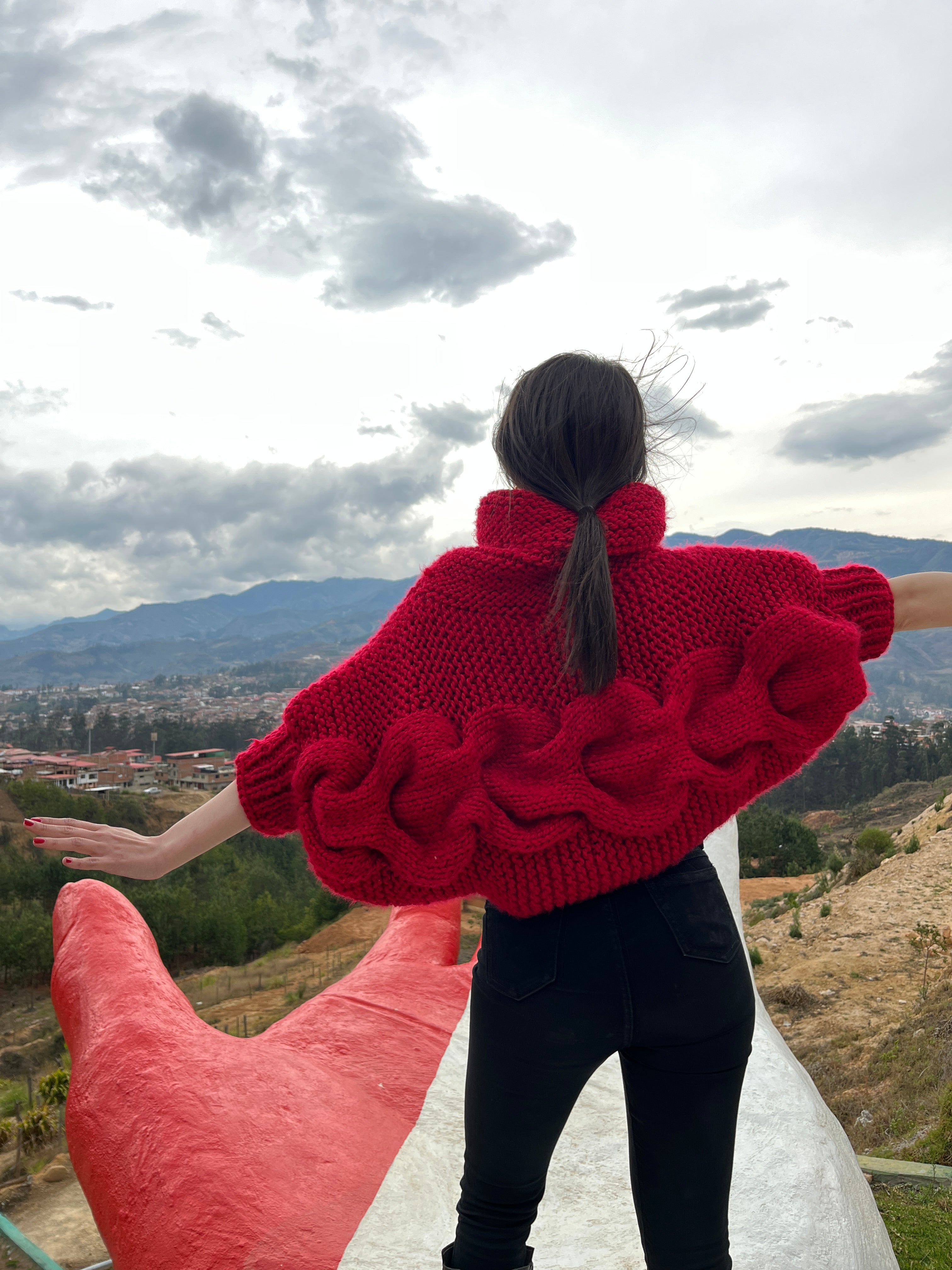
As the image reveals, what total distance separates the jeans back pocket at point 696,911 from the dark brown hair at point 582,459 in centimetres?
25

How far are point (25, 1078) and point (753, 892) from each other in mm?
11896

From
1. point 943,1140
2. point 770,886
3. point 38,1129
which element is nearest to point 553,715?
point 943,1140

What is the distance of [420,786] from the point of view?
107 cm

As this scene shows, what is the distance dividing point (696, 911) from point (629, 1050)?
0.65ft

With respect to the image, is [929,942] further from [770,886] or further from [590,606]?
[770,886]

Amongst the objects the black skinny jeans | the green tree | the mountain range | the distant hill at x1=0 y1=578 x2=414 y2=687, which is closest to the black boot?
the black skinny jeans

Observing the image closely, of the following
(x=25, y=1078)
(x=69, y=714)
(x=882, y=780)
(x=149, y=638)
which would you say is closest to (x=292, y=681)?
(x=69, y=714)

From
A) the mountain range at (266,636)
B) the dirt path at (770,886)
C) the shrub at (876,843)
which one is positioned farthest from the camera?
the mountain range at (266,636)

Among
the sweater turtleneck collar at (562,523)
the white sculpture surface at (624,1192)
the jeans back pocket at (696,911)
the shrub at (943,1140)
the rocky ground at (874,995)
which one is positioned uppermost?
the sweater turtleneck collar at (562,523)

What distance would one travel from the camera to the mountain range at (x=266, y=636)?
76.9m

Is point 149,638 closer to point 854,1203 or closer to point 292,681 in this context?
point 292,681

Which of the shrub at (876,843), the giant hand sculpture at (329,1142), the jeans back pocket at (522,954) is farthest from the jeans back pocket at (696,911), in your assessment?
the shrub at (876,843)

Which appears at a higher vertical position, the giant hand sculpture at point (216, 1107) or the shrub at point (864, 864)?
the giant hand sculpture at point (216, 1107)

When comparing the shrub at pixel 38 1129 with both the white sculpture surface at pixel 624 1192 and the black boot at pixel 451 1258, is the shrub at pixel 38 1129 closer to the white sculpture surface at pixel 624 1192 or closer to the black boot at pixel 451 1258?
the white sculpture surface at pixel 624 1192
